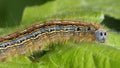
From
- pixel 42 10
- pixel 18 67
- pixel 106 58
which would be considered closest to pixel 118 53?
pixel 106 58

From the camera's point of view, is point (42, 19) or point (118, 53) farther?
point (42, 19)

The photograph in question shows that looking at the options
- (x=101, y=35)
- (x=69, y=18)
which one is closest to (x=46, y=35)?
(x=69, y=18)

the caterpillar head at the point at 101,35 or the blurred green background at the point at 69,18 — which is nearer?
the blurred green background at the point at 69,18

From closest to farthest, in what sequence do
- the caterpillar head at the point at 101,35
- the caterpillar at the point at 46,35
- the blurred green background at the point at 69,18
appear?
1. the blurred green background at the point at 69,18
2. the caterpillar head at the point at 101,35
3. the caterpillar at the point at 46,35

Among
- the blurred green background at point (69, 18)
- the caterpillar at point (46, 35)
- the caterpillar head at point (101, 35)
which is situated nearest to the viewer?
the blurred green background at point (69, 18)

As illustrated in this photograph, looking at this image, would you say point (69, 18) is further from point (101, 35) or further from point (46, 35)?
point (101, 35)

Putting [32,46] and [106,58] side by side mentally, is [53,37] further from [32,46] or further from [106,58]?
[106,58]
